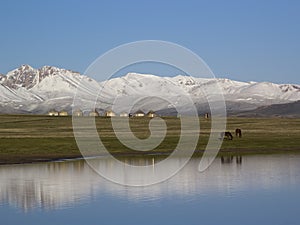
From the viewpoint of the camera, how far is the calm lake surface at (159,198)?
28.7m

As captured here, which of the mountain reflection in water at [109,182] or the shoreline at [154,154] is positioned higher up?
the shoreline at [154,154]

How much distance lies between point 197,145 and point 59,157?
796 inches

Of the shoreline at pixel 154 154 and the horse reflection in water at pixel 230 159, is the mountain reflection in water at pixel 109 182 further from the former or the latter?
the shoreline at pixel 154 154

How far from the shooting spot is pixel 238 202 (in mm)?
32250

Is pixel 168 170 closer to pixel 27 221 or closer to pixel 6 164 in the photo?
pixel 6 164

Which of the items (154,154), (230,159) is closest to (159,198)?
(230,159)

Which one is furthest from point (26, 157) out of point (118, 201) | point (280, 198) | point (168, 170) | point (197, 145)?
point (280, 198)

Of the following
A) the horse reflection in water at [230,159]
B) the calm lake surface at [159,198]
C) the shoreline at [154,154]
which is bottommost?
the calm lake surface at [159,198]

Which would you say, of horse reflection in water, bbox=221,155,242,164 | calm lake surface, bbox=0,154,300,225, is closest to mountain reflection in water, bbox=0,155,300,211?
calm lake surface, bbox=0,154,300,225

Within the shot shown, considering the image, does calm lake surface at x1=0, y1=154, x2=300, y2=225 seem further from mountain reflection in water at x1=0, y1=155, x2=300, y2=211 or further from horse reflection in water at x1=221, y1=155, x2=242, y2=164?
horse reflection in water at x1=221, y1=155, x2=242, y2=164

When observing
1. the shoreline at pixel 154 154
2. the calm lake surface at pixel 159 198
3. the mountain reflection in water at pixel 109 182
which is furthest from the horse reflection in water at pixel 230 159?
the calm lake surface at pixel 159 198

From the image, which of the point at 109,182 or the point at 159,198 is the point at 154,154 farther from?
the point at 159,198

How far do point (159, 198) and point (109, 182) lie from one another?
800 cm

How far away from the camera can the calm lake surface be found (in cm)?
2867
